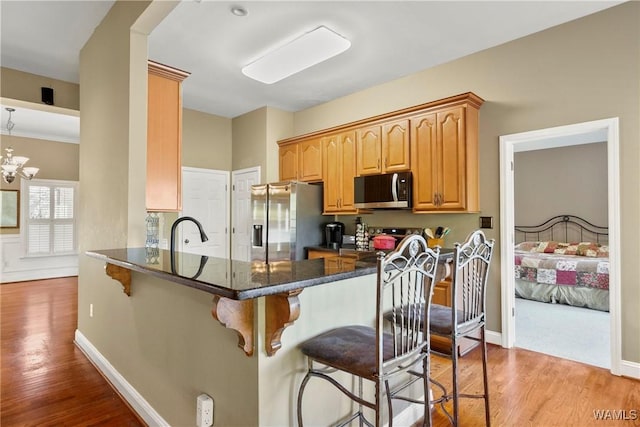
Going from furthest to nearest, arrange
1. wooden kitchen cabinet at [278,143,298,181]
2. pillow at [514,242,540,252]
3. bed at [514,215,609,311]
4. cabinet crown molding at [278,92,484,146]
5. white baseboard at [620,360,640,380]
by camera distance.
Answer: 1. pillow at [514,242,540,252]
2. wooden kitchen cabinet at [278,143,298,181]
3. bed at [514,215,609,311]
4. cabinet crown molding at [278,92,484,146]
5. white baseboard at [620,360,640,380]

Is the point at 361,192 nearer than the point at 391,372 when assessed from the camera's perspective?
No

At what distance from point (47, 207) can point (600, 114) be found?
8.76 meters

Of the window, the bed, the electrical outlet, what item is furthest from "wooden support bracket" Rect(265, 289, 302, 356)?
the window

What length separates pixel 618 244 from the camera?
8.88 feet

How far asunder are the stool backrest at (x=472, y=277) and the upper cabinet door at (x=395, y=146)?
191 cm

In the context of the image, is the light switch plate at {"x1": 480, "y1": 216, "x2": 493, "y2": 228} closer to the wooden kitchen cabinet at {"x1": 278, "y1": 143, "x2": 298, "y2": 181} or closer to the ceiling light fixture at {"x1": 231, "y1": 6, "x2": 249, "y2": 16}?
the wooden kitchen cabinet at {"x1": 278, "y1": 143, "x2": 298, "y2": 181}

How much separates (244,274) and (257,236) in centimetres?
Result: 352

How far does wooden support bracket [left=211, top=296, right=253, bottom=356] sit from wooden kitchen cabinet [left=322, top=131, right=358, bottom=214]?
9.94 feet

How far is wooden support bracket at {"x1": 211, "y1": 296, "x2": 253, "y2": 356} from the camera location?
1222mm

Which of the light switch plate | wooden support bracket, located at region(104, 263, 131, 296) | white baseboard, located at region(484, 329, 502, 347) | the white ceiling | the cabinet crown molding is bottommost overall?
white baseboard, located at region(484, 329, 502, 347)

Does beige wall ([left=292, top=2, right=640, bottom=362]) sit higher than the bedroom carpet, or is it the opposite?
beige wall ([left=292, top=2, right=640, bottom=362])

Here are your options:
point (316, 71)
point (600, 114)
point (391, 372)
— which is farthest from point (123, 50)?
point (600, 114)

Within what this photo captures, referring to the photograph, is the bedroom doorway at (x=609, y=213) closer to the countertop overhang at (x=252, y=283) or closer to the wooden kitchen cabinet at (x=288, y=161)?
the countertop overhang at (x=252, y=283)

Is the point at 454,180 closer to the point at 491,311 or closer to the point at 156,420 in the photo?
the point at 491,311
